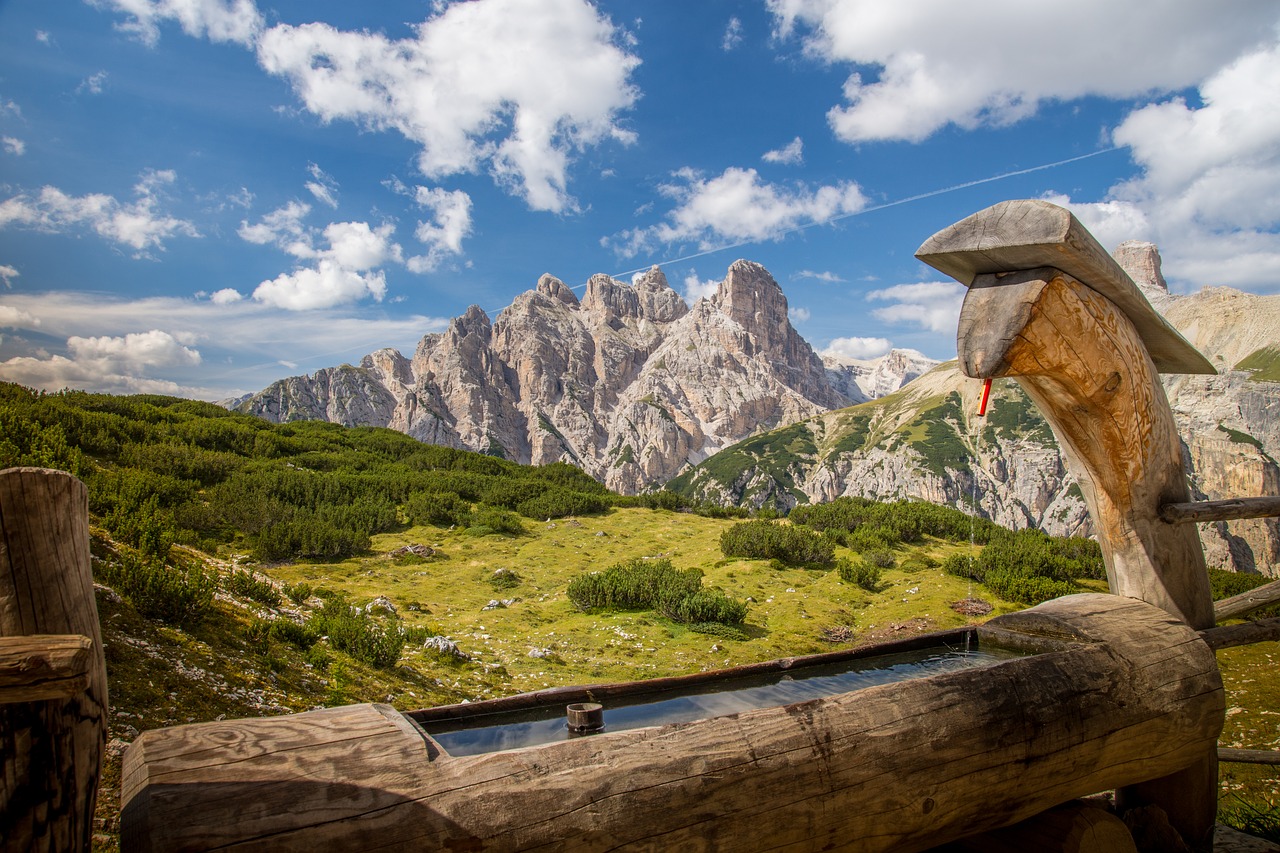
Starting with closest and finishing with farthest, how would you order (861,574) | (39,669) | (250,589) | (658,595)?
(39,669), (250,589), (658,595), (861,574)

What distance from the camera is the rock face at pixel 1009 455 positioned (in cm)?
12575

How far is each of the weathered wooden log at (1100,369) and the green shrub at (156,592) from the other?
8.14 meters

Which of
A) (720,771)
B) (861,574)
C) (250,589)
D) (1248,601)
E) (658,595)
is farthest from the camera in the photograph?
(861,574)

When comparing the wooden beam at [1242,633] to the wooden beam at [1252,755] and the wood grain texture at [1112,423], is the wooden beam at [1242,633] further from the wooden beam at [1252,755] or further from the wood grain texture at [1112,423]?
the wooden beam at [1252,755]

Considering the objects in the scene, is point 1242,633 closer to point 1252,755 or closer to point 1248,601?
point 1248,601

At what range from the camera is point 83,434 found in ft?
46.3

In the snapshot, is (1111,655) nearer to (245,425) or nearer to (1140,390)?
(1140,390)

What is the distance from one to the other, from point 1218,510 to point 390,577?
13310 millimetres

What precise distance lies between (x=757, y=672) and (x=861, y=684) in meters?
0.83

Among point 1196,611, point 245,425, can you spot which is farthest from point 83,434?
point 1196,611

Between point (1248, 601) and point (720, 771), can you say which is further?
point (1248, 601)

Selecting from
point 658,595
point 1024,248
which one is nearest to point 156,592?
point 658,595

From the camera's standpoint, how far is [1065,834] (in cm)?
363

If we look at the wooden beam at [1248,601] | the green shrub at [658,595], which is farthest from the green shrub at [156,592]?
the wooden beam at [1248,601]
